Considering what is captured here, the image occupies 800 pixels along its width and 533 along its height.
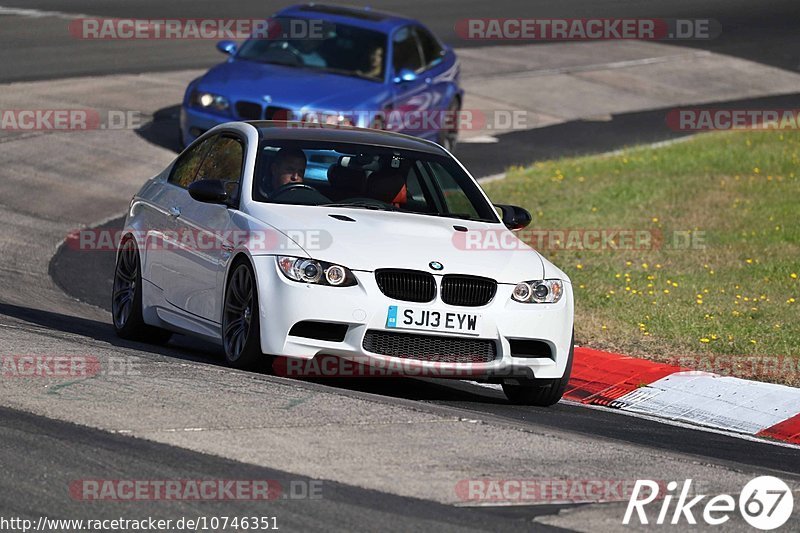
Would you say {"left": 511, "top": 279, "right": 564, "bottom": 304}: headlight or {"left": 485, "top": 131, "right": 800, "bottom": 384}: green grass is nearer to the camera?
{"left": 511, "top": 279, "right": 564, "bottom": 304}: headlight

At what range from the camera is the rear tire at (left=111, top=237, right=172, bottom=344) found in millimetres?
10750

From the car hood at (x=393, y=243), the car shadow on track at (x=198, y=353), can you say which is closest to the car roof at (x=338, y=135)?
the car hood at (x=393, y=243)

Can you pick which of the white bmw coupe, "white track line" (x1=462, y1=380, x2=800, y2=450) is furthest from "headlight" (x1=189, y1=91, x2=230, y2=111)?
"white track line" (x1=462, y1=380, x2=800, y2=450)

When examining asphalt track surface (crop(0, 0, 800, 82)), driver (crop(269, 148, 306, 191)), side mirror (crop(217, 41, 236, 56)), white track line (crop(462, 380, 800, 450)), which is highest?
driver (crop(269, 148, 306, 191))

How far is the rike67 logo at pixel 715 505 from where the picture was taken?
6.71 metres

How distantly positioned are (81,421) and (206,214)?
107 inches

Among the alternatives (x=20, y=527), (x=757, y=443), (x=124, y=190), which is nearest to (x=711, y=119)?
(x=124, y=190)

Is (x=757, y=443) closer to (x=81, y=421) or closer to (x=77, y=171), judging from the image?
(x=81, y=421)

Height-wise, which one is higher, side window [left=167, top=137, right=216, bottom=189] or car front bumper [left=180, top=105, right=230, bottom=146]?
side window [left=167, top=137, right=216, bottom=189]

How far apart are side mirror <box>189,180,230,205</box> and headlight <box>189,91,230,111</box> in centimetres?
805

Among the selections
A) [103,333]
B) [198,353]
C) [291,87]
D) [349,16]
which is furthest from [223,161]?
[349,16]

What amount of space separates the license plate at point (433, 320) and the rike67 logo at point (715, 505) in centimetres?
196

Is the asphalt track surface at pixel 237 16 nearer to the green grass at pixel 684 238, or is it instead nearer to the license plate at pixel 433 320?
the green grass at pixel 684 238

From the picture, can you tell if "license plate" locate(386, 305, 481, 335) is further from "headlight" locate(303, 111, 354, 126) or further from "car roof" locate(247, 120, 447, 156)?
"headlight" locate(303, 111, 354, 126)
